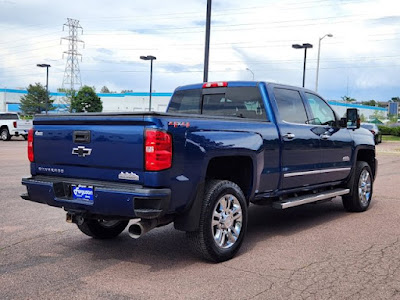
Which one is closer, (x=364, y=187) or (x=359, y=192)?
(x=359, y=192)

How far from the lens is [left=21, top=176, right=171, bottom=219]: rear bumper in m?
4.45

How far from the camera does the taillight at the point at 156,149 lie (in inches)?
175

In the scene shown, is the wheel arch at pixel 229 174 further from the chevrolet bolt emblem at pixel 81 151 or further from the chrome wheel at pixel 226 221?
the chevrolet bolt emblem at pixel 81 151

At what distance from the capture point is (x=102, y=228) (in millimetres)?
6023

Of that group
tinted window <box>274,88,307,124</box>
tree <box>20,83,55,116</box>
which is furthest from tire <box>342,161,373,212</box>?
tree <box>20,83,55,116</box>

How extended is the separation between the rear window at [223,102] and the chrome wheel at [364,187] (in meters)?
2.87

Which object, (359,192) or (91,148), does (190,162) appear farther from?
(359,192)

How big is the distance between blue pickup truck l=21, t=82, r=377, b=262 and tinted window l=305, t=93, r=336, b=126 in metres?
0.10

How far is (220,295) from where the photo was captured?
164 inches

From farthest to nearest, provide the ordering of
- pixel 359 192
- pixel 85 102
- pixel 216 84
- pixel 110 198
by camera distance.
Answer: pixel 85 102 < pixel 359 192 < pixel 216 84 < pixel 110 198

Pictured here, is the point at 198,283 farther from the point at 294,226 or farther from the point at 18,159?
the point at 18,159

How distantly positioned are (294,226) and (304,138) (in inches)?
52.2

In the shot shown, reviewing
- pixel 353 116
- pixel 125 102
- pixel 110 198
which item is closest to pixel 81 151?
pixel 110 198

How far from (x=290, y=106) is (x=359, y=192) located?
239 centimetres
